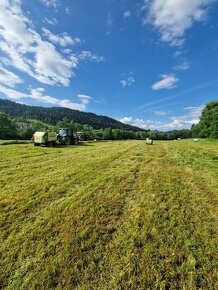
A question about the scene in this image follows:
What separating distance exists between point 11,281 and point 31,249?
82 cm

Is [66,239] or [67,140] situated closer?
[66,239]

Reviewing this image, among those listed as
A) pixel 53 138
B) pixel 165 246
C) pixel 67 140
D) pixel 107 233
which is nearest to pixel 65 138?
pixel 67 140

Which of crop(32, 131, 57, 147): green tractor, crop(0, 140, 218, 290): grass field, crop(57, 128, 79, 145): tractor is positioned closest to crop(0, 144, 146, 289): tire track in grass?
crop(0, 140, 218, 290): grass field

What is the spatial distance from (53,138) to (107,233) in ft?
69.3

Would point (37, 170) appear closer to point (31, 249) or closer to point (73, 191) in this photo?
point (73, 191)

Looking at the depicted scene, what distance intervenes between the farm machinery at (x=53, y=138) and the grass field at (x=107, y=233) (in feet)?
48.7

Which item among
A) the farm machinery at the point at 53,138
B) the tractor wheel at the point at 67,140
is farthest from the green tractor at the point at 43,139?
the tractor wheel at the point at 67,140

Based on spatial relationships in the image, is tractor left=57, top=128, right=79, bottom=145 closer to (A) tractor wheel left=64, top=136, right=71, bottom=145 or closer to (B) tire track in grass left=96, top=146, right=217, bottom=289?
(A) tractor wheel left=64, top=136, right=71, bottom=145

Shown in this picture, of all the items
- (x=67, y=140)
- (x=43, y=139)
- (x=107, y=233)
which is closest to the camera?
(x=107, y=233)

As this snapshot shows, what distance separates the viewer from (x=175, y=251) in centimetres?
480

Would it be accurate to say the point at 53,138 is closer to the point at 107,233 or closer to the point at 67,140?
the point at 67,140

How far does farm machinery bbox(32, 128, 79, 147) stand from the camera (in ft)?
78.5

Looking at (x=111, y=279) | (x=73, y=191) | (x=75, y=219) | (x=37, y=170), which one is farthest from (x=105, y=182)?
(x=111, y=279)

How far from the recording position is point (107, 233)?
5.45m
